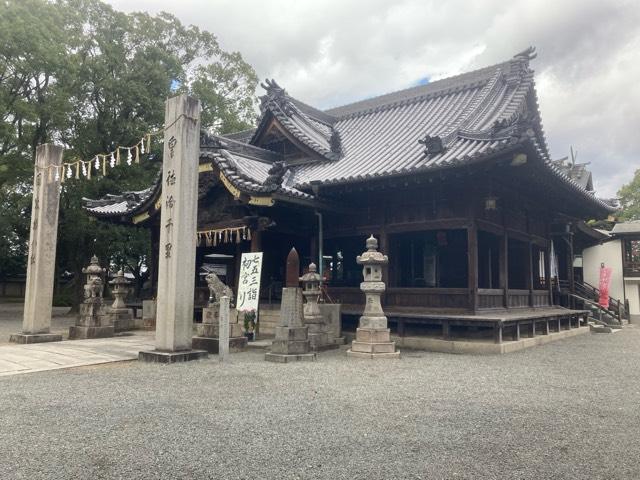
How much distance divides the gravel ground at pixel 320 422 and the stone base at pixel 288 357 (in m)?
0.54

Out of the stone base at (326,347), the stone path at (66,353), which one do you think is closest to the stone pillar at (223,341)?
the stone path at (66,353)

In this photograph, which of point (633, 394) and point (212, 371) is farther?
point (212, 371)

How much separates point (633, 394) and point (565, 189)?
8713mm

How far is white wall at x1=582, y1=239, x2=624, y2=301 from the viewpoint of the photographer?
91.5ft

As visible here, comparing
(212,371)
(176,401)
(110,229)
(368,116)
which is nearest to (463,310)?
(212,371)

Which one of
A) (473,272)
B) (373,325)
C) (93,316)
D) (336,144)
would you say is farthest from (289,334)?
(336,144)

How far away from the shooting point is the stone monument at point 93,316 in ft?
45.9

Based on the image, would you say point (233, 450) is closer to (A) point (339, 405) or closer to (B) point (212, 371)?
(A) point (339, 405)

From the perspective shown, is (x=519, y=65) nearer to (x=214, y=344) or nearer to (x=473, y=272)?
(x=473, y=272)

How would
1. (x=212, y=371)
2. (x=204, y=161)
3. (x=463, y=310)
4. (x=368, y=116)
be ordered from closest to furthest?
(x=212, y=371) < (x=463, y=310) < (x=204, y=161) < (x=368, y=116)

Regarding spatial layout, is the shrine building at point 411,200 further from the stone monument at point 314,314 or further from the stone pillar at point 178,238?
the stone pillar at point 178,238

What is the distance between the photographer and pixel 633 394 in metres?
7.21

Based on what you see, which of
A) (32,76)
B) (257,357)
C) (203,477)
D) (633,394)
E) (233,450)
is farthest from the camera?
(32,76)

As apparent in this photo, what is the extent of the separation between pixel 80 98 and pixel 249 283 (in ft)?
61.6
